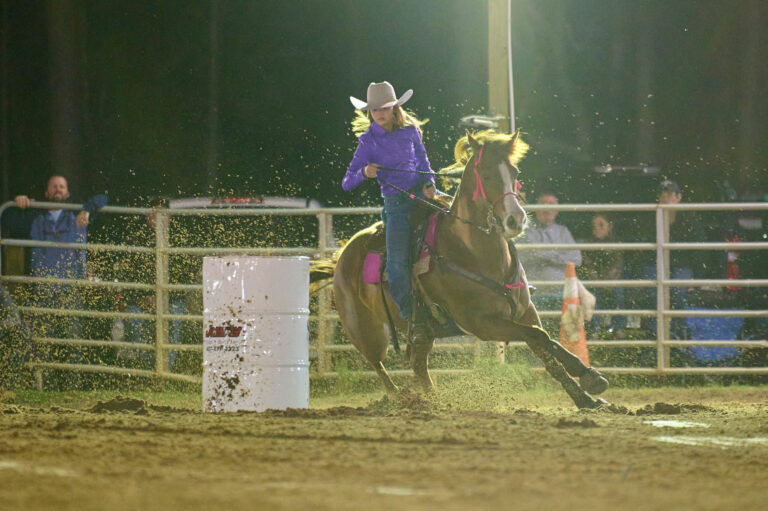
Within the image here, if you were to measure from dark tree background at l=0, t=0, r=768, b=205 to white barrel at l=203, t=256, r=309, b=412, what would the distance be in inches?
341

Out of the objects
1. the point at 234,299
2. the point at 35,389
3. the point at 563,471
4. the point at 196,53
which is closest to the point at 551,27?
the point at 196,53

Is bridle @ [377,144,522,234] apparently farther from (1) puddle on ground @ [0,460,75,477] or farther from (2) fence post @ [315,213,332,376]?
(1) puddle on ground @ [0,460,75,477]

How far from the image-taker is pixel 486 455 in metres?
6.10

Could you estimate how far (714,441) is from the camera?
6797 mm

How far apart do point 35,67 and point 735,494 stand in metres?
17.9

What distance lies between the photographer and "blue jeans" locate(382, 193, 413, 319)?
8.95 meters

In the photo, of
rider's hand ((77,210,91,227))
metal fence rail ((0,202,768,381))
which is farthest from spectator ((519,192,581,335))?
rider's hand ((77,210,91,227))

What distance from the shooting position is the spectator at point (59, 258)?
12.0m

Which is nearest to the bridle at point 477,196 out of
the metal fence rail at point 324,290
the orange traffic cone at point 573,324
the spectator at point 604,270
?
the metal fence rail at point 324,290

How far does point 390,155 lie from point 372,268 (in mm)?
945

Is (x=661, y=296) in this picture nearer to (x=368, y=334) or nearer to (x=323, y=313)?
(x=323, y=313)

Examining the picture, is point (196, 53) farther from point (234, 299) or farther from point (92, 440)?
point (92, 440)

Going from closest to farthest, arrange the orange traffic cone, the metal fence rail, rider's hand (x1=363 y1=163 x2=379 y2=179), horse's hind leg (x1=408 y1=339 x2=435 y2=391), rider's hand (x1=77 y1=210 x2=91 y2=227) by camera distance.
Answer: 1. rider's hand (x1=363 y1=163 x2=379 y2=179)
2. horse's hind leg (x1=408 y1=339 x2=435 y2=391)
3. the orange traffic cone
4. the metal fence rail
5. rider's hand (x1=77 y1=210 x2=91 y2=227)

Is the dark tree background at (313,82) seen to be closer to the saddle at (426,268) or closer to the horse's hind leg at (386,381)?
the horse's hind leg at (386,381)
